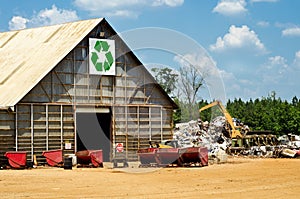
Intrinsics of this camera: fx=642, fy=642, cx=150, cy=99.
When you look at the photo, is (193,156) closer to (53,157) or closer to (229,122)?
(53,157)

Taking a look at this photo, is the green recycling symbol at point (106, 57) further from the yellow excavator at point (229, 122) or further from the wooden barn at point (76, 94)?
the yellow excavator at point (229, 122)

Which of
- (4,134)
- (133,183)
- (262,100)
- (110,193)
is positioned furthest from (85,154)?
(262,100)

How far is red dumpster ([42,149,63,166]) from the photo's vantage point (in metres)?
36.6

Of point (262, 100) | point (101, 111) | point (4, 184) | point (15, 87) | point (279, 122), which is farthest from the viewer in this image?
point (262, 100)

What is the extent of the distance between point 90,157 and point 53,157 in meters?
2.79

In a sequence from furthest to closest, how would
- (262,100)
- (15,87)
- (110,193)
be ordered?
(262,100) → (15,87) → (110,193)

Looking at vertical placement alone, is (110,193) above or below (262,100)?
below

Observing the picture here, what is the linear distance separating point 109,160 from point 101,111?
3.45m

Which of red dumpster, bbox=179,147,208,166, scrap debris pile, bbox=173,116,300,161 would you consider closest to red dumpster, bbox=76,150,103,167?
red dumpster, bbox=179,147,208,166

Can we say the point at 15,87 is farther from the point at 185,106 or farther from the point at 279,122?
the point at 279,122

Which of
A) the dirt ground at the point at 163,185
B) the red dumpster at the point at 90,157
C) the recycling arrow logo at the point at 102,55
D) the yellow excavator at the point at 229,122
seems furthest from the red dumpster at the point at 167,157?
the yellow excavator at the point at 229,122

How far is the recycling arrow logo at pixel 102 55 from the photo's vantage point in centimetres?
4038

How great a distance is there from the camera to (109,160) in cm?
4206

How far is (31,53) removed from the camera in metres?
41.0
